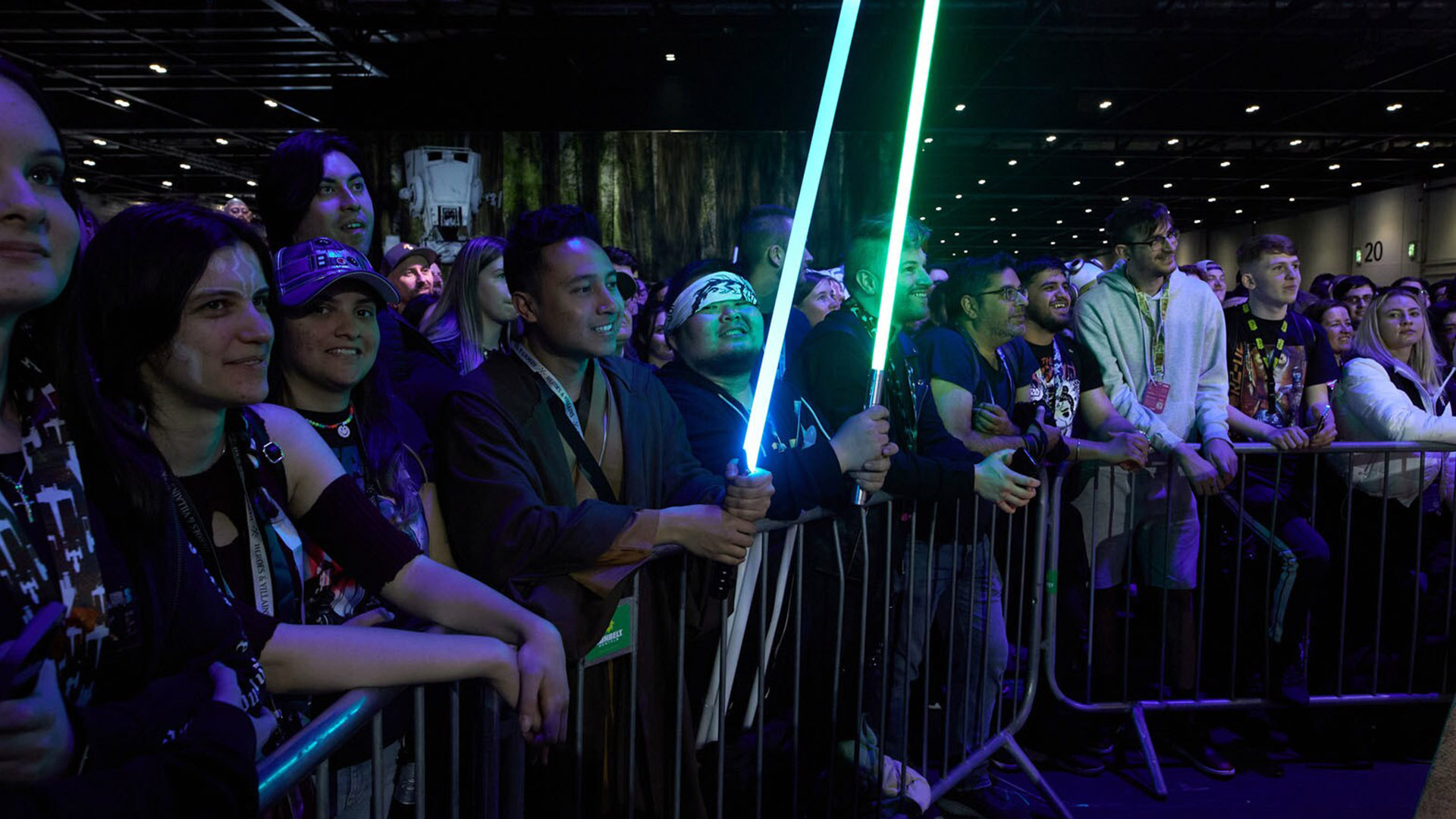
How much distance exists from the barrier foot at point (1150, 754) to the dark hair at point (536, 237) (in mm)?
3101

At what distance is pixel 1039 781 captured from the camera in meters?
3.62

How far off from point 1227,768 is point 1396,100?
16.8 metres

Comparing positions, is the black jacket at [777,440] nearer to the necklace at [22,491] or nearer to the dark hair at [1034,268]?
the necklace at [22,491]

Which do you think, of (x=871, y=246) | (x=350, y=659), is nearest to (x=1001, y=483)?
(x=871, y=246)

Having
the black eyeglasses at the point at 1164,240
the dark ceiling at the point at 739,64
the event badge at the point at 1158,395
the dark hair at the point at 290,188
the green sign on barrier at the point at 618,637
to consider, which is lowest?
the green sign on barrier at the point at 618,637

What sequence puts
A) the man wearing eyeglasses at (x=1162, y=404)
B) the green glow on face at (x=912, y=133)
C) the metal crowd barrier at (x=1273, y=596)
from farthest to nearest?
the man wearing eyeglasses at (x=1162, y=404) < the metal crowd barrier at (x=1273, y=596) < the green glow on face at (x=912, y=133)

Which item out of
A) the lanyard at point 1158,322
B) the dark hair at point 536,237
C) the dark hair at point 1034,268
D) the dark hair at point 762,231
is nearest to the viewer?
the dark hair at point 536,237

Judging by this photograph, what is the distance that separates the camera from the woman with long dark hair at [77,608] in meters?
0.94

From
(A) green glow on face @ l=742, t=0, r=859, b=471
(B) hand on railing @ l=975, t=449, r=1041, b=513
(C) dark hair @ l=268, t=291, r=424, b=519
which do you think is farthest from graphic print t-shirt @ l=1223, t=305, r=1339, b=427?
(C) dark hair @ l=268, t=291, r=424, b=519

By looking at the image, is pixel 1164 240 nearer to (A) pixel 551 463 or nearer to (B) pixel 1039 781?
(B) pixel 1039 781

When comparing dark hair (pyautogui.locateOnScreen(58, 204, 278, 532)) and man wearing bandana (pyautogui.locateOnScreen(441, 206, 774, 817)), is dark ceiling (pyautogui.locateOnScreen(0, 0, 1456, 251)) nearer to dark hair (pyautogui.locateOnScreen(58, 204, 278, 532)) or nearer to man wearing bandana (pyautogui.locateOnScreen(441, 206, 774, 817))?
man wearing bandana (pyautogui.locateOnScreen(441, 206, 774, 817))

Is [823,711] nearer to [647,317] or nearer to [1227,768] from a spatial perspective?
[1227,768]

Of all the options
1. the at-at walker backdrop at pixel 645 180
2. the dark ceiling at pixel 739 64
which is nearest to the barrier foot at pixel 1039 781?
the at-at walker backdrop at pixel 645 180

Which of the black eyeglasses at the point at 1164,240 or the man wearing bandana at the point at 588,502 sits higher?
the black eyeglasses at the point at 1164,240
